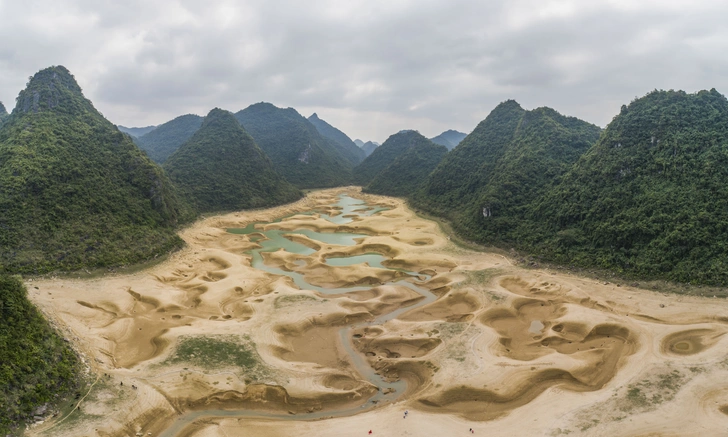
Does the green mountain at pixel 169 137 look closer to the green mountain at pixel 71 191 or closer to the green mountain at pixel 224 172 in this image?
the green mountain at pixel 224 172

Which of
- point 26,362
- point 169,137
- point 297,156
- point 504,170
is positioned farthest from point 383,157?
point 26,362

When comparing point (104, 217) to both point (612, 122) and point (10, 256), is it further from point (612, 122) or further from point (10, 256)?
point (612, 122)

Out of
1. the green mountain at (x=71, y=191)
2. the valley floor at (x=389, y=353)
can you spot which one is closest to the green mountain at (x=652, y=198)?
the valley floor at (x=389, y=353)

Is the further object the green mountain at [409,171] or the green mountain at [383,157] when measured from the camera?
the green mountain at [383,157]

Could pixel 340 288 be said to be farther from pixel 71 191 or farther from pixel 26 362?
pixel 71 191

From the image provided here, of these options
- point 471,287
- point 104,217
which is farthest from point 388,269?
point 104,217

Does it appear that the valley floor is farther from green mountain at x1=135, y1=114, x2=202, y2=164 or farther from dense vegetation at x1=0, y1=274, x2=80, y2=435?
green mountain at x1=135, y1=114, x2=202, y2=164

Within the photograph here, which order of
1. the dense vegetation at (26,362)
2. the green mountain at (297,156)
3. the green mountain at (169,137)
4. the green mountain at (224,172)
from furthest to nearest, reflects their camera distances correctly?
1. the green mountain at (169,137)
2. the green mountain at (297,156)
3. the green mountain at (224,172)
4. the dense vegetation at (26,362)
